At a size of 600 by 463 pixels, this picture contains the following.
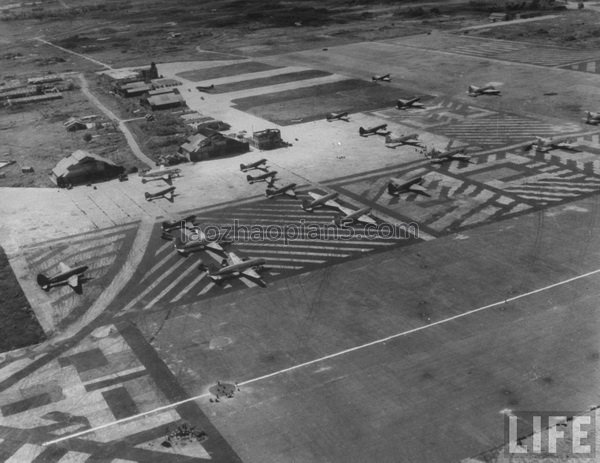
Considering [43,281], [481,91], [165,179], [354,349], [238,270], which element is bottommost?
[354,349]

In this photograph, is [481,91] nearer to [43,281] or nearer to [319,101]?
[319,101]

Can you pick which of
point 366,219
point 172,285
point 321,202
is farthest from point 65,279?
point 366,219

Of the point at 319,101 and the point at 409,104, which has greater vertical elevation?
the point at 319,101

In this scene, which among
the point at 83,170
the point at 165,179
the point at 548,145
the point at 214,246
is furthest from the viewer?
the point at 548,145

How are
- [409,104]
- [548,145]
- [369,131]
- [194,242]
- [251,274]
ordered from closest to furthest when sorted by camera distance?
[251,274] < [194,242] < [548,145] < [369,131] < [409,104]

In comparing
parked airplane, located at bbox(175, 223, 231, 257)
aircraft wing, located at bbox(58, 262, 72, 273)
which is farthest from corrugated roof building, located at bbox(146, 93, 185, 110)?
aircraft wing, located at bbox(58, 262, 72, 273)

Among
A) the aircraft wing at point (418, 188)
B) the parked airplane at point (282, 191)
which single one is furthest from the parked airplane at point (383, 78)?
the parked airplane at point (282, 191)
